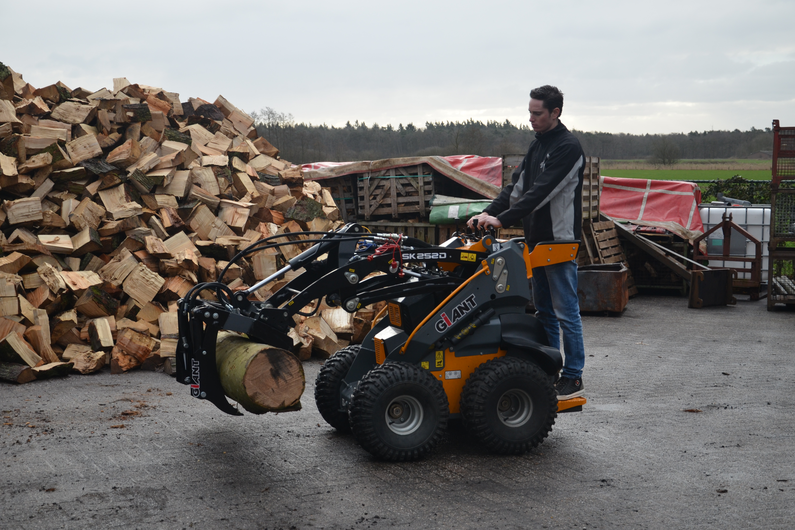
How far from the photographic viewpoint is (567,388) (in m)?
5.18

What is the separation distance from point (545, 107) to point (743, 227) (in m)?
11.1

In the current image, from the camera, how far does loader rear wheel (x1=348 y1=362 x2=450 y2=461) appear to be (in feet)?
14.3

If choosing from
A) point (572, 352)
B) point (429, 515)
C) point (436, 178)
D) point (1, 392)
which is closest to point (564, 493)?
point (429, 515)

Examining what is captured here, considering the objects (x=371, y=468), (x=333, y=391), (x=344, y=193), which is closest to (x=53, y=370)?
(x=333, y=391)

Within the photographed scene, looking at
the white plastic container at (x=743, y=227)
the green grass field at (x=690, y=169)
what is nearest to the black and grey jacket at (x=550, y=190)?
the white plastic container at (x=743, y=227)

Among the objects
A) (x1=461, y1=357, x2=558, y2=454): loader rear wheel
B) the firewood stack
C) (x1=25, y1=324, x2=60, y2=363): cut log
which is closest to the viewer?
(x1=461, y1=357, x2=558, y2=454): loader rear wheel

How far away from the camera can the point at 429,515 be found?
12.1 feet

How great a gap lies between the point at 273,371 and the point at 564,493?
1.80m

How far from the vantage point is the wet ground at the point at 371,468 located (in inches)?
144

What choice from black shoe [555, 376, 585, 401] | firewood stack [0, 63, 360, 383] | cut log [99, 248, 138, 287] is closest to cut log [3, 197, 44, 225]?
firewood stack [0, 63, 360, 383]

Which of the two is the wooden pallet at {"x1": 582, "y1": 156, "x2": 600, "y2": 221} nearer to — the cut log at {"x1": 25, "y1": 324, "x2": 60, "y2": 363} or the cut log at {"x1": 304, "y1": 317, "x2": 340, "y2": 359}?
the cut log at {"x1": 304, "y1": 317, "x2": 340, "y2": 359}

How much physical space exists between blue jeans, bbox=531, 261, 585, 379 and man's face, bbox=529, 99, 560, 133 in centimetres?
100

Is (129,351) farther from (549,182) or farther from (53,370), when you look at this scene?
(549,182)

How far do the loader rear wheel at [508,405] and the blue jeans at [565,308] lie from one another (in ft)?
1.51
